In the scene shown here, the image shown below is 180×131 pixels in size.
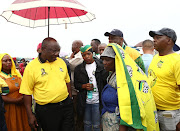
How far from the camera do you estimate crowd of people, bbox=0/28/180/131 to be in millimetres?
1880

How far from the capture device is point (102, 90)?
7.64 feet

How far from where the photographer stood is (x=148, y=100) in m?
1.93

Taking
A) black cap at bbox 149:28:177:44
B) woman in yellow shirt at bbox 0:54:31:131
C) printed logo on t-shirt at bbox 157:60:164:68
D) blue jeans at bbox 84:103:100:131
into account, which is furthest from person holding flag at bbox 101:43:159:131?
woman in yellow shirt at bbox 0:54:31:131

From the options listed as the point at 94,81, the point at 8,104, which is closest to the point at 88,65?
the point at 94,81

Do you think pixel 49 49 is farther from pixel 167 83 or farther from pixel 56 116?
pixel 167 83

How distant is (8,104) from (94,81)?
182 cm

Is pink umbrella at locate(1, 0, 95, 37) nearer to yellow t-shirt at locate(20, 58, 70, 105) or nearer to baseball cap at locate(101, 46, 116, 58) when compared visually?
yellow t-shirt at locate(20, 58, 70, 105)

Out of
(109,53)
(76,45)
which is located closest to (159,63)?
(109,53)

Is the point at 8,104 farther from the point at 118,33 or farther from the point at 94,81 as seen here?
the point at 118,33

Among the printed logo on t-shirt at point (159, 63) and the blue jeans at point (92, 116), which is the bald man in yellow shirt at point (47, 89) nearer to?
the blue jeans at point (92, 116)

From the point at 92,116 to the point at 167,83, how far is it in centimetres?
175

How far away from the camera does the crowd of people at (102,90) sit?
1.88 m

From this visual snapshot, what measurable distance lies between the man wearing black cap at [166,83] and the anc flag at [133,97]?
29.0 inches

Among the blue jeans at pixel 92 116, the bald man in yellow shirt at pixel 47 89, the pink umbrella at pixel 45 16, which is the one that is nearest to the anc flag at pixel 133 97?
the bald man in yellow shirt at pixel 47 89
